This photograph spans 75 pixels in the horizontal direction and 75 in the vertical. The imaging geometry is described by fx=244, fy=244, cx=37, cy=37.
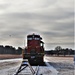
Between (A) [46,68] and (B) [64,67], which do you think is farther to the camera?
(B) [64,67]

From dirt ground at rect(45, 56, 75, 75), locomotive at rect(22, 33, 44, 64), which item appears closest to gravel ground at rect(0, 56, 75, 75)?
dirt ground at rect(45, 56, 75, 75)

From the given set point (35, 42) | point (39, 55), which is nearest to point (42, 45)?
point (35, 42)

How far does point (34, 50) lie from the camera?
2892 cm

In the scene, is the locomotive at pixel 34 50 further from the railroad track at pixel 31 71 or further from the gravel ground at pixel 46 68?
the railroad track at pixel 31 71

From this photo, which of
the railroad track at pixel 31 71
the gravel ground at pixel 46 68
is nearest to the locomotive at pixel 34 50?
Result: the gravel ground at pixel 46 68

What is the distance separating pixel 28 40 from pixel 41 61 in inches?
157

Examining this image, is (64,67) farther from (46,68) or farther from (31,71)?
(31,71)

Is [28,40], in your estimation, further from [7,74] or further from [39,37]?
[7,74]

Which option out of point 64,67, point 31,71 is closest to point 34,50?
point 64,67

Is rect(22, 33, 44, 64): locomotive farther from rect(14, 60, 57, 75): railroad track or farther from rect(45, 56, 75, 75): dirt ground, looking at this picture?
rect(14, 60, 57, 75): railroad track

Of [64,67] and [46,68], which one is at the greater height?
[46,68]

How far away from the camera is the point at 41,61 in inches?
1093

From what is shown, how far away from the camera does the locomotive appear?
90.8 ft

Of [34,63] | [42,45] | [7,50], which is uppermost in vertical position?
[42,45]
